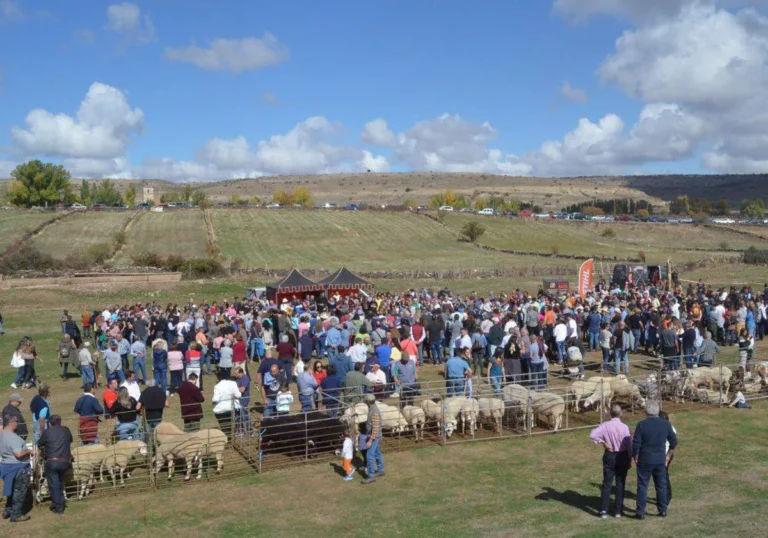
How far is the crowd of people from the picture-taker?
42.7ft

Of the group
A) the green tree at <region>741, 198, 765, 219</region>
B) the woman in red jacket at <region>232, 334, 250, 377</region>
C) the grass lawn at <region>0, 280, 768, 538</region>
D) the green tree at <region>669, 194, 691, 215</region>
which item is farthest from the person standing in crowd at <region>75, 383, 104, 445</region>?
the green tree at <region>669, 194, 691, 215</region>

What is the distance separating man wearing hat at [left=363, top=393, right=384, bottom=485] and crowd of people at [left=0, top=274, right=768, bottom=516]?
0.91 ft

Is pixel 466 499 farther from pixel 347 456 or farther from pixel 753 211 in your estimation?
pixel 753 211

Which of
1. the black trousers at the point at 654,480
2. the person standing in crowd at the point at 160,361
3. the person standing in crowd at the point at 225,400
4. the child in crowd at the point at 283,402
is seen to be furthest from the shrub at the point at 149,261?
the black trousers at the point at 654,480

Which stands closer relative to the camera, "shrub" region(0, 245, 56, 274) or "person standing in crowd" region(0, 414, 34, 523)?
"person standing in crowd" region(0, 414, 34, 523)

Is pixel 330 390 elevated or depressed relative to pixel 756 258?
depressed

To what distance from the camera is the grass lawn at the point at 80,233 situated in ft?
214

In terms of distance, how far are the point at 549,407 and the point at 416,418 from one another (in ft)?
9.07

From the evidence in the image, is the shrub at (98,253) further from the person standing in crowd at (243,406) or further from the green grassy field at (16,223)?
the person standing in crowd at (243,406)

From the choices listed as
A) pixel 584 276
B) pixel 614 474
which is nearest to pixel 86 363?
pixel 614 474

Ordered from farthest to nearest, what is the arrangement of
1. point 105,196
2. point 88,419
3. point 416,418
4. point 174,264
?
point 105,196
point 174,264
point 416,418
point 88,419

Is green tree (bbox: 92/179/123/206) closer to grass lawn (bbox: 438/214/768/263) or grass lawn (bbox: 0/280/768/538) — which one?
grass lawn (bbox: 438/214/768/263)

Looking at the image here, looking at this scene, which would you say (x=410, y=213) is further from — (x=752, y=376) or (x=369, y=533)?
(x=369, y=533)

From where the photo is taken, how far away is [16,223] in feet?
253
